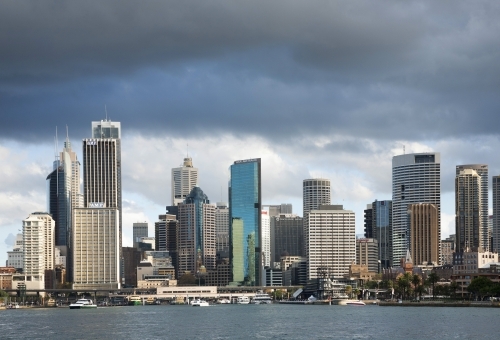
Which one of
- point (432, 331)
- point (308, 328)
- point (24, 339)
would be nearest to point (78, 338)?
point (24, 339)

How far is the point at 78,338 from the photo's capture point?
146000mm

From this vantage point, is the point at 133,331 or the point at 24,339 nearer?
the point at 24,339

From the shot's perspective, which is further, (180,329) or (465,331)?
(180,329)

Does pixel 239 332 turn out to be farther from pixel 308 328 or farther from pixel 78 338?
pixel 78 338

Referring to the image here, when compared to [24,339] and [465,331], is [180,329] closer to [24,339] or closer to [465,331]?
[24,339]

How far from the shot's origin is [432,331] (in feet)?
518

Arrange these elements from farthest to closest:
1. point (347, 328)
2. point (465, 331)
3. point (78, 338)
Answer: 1. point (347, 328)
2. point (465, 331)
3. point (78, 338)

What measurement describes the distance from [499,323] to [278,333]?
142ft

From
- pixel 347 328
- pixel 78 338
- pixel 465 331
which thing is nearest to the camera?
pixel 78 338

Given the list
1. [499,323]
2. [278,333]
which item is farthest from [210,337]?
[499,323]

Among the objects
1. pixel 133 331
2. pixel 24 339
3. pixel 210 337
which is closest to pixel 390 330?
pixel 210 337

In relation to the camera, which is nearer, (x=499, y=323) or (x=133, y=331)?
(x=133, y=331)

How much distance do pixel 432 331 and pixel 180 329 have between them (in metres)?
43.9

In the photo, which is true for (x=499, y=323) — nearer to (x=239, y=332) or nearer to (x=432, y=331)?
(x=432, y=331)
